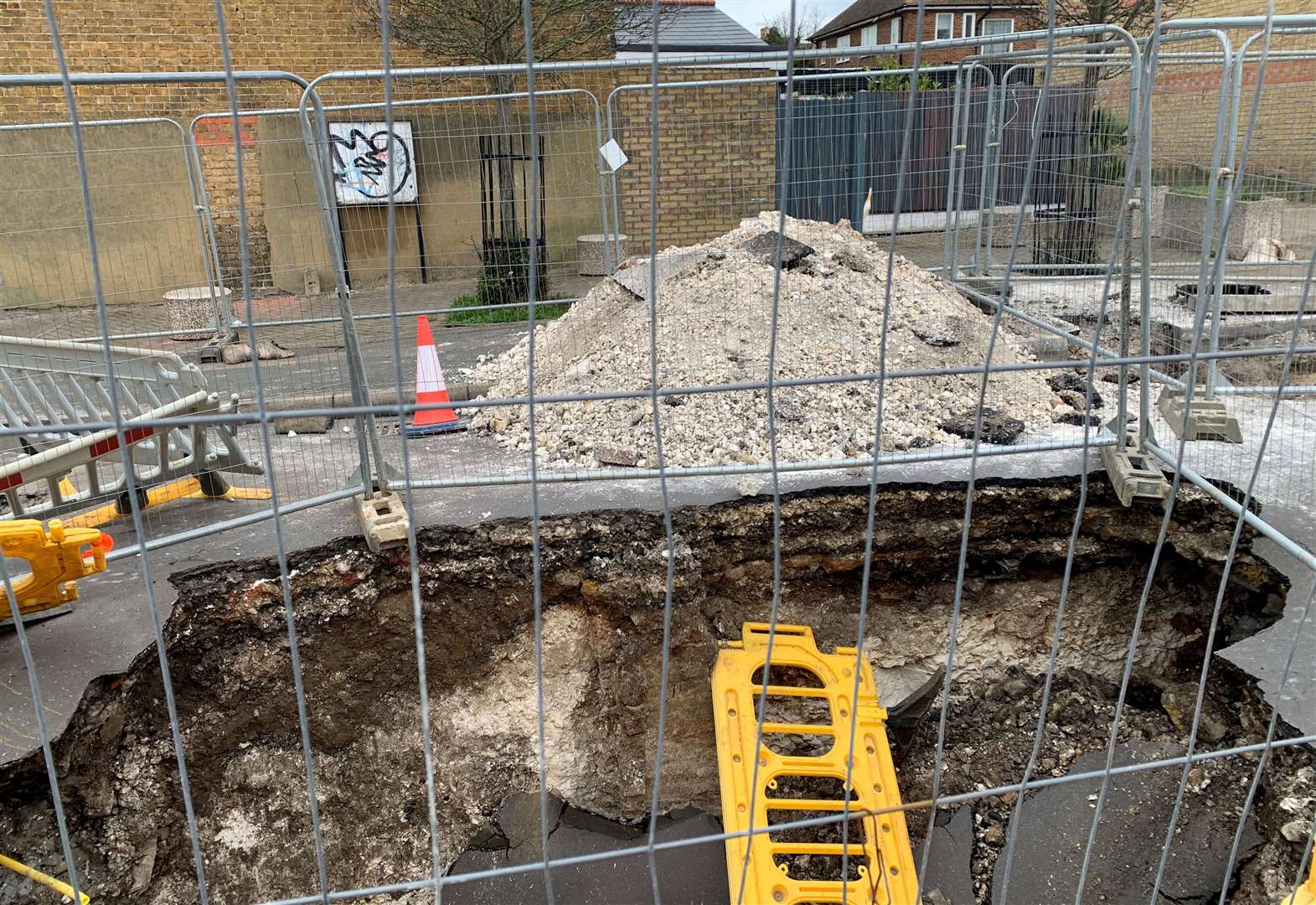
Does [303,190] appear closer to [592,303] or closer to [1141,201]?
[592,303]

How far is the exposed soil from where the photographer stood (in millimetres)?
3826

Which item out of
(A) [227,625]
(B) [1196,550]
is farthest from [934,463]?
(A) [227,625]

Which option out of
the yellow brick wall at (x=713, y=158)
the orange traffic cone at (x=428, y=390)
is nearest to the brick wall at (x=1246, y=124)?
the yellow brick wall at (x=713, y=158)

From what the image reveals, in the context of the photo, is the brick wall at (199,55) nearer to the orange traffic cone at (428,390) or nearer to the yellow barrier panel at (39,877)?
the orange traffic cone at (428,390)

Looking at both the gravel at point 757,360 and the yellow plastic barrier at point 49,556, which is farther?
the gravel at point 757,360

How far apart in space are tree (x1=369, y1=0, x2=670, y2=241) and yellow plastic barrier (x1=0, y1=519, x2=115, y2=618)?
6.49m

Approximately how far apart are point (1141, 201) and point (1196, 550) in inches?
59.7

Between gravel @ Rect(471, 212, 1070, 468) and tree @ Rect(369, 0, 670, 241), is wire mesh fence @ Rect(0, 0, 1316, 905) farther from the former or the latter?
tree @ Rect(369, 0, 670, 241)

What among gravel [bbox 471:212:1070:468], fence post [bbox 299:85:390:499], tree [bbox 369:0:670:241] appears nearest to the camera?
fence post [bbox 299:85:390:499]

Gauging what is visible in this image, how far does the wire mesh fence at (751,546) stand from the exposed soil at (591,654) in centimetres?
2

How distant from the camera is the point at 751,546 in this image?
4281 mm

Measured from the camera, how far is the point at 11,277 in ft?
29.2

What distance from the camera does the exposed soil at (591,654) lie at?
3826 mm

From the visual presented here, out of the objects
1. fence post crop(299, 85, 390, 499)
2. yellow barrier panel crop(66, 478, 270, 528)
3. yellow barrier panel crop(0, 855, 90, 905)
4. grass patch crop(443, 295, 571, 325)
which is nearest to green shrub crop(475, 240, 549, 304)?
grass patch crop(443, 295, 571, 325)
